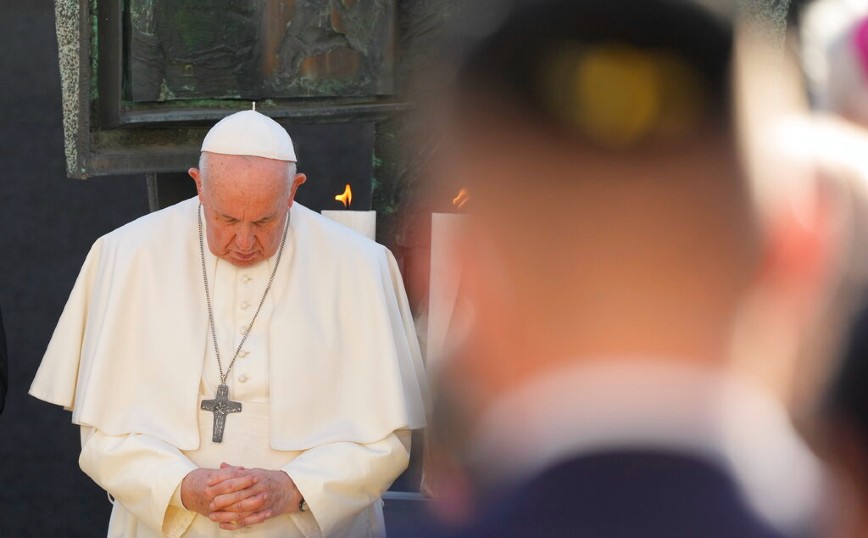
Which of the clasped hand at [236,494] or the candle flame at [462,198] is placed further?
the clasped hand at [236,494]

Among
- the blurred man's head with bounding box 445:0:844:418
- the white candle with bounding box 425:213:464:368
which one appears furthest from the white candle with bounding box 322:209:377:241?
the blurred man's head with bounding box 445:0:844:418

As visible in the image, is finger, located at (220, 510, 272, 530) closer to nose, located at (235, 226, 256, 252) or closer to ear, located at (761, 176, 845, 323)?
nose, located at (235, 226, 256, 252)

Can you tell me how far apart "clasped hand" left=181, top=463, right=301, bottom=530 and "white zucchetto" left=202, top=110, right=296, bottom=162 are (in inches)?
31.0

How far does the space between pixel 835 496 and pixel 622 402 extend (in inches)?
9.2

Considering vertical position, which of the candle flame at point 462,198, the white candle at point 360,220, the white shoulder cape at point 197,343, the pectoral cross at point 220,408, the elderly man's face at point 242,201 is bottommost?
the pectoral cross at point 220,408

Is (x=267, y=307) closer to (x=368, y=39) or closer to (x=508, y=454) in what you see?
(x=368, y=39)

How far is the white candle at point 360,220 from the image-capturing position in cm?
399

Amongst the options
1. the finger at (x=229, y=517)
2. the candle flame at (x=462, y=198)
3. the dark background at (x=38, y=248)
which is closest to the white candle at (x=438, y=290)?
the finger at (x=229, y=517)

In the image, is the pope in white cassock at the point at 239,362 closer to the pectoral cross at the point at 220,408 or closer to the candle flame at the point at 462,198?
the pectoral cross at the point at 220,408

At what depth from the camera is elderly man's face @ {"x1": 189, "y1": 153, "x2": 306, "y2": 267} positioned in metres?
3.36

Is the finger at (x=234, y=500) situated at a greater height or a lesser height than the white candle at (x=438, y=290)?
lesser

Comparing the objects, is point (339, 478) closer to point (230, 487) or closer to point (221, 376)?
point (230, 487)

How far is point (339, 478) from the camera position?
3336 mm

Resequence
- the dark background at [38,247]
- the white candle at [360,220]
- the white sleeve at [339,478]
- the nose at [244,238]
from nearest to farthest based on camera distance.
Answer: the white sleeve at [339,478], the nose at [244,238], the white candle at [360,220], the dark background at [38,247]
